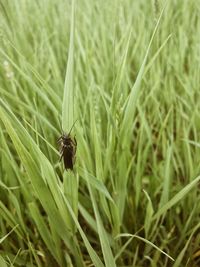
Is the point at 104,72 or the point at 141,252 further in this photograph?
the point at 104,72

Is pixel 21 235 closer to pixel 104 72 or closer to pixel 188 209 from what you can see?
pixel 188 209

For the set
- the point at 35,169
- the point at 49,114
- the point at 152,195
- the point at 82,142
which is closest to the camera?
the point at 35,169

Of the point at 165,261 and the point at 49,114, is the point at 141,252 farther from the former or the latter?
the point at 49,114

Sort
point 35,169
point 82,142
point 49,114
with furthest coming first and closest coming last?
point 49,114 → point 82,142 → point 35,169

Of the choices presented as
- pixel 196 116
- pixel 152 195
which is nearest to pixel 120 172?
pixel 152 195

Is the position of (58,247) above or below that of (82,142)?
below

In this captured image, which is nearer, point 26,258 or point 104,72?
point 26,258

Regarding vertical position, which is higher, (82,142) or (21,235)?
(82,142)

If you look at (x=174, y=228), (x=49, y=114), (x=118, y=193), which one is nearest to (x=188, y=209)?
(x=174, y=228)

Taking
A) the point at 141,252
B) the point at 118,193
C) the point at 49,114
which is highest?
the point at 49,114
